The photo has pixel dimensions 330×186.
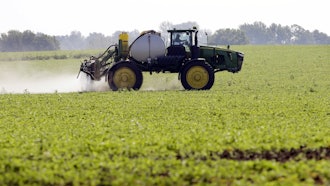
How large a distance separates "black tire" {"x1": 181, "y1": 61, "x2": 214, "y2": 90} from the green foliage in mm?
3498

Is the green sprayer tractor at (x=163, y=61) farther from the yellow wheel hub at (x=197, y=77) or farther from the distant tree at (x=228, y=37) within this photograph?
the distant tree at (x=228, y=37)

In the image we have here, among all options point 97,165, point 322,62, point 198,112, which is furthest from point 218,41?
point 97,165

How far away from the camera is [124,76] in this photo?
2830 centimetres

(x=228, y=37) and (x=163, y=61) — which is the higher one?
(x=228, y=37)

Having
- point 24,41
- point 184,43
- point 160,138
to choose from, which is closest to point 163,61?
point 184,43

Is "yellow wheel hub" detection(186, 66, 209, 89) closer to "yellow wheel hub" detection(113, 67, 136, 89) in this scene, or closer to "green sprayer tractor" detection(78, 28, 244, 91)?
"green sprayer tractor" detection(78, 28, 244, 91)

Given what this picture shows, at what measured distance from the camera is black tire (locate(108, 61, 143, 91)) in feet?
92.4

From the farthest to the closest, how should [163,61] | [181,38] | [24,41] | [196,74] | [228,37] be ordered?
[228,37] → [24,41] → [181,38] → [163,61] → [196,74]

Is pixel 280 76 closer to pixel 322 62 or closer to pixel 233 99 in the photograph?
pixel 322 62

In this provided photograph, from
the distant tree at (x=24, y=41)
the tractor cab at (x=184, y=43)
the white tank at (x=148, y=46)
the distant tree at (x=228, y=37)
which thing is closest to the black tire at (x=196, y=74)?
the tractor cab at (x=184, y=43)

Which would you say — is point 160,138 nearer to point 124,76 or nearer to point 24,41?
point 124,76

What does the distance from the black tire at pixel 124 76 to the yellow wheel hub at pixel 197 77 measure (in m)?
2.30

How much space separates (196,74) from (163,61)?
5.49 feet

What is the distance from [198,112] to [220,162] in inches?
311
